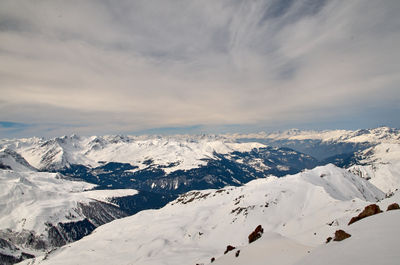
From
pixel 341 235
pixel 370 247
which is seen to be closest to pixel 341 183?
pixel 341 235

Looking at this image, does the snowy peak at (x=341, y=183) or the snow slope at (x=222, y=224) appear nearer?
the snow slope at (x=222, y=224)

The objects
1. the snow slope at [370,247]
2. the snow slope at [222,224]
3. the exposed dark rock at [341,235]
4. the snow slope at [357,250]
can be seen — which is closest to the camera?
the snow slope at [370,247]

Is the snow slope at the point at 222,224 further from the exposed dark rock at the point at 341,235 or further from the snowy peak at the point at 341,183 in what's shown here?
the exposed dark rock at the point at 341,235

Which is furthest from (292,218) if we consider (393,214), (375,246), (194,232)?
(375,246)

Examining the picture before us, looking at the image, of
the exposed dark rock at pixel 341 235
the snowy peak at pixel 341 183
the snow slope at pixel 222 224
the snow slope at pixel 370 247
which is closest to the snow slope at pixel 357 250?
the snow slope at pixel 370 247

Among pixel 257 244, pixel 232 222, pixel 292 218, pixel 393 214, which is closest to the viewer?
pixel 393 214

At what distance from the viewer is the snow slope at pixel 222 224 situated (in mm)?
89619

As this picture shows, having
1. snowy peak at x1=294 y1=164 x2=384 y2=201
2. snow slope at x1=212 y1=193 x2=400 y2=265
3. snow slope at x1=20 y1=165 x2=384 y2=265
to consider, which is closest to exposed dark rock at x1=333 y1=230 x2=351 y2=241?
snow slope at x1=212 y1=193 x2=400 y2=265

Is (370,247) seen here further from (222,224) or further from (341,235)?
(222,224)

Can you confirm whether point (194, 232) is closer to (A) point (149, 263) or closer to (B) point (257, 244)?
(A) point (149, 263)

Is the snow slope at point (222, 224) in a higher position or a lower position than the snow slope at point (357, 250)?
lower

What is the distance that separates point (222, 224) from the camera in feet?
387

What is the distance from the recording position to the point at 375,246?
41.0 feet

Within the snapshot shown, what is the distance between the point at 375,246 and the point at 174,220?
150 meters
